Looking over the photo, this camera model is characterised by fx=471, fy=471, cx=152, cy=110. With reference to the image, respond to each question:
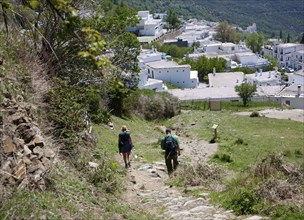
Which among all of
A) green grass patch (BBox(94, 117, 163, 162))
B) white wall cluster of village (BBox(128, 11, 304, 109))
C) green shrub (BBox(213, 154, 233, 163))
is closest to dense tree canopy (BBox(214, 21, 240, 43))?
white wall cluster of village (BBox(128, 11, 304, 109))

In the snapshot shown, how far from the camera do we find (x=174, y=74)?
192ft

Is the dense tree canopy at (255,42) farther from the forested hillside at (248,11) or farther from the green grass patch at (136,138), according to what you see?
the green grass patch at (136,138)

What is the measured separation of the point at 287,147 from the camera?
54.4 feet

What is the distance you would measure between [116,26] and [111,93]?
405 cm

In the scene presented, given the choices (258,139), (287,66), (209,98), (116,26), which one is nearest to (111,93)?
(116,26)

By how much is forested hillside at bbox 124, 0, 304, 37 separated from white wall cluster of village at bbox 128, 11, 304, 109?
40540mm

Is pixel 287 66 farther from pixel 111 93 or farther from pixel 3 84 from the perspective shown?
pixel 3 84

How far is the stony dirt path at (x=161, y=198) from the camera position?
793 cm

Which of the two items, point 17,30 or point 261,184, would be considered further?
point 17,30

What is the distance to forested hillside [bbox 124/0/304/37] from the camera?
149062 mm

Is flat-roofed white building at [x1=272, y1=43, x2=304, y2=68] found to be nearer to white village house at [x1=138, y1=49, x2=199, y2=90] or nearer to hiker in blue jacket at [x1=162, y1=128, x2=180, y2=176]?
white village house at [x1=138, y1=49, x2=199, y2=90]

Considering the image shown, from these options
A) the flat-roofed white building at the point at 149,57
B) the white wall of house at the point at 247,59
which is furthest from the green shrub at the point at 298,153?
the white wall of house at the point at 247,59

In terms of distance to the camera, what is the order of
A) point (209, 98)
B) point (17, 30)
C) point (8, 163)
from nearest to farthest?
point (8, 163)
point (17, 30)
point (209, 98)

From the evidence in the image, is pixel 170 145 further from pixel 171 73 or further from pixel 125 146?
pixel 171 73
